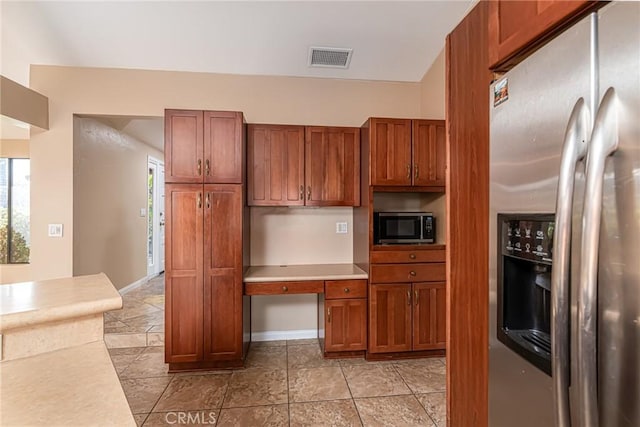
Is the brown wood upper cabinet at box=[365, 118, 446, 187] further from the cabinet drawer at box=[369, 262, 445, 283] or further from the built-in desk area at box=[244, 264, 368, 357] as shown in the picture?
the built-in desk area at box=[244, 264, 368, 357]

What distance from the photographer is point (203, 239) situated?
261 cm

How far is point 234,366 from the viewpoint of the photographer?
2.70 m

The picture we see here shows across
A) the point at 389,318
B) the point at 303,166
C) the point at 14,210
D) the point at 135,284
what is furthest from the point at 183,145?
the point at 14,210

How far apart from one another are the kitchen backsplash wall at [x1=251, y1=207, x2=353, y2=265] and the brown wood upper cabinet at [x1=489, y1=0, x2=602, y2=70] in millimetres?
2448

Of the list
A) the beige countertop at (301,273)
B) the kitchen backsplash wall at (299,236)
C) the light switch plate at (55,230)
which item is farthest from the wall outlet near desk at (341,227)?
the light switch plate at (55,230)

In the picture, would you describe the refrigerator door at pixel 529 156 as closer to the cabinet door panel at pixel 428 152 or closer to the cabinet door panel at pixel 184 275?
the cabinet door panel at pixel 428 152

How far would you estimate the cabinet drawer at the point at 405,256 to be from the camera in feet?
9.16

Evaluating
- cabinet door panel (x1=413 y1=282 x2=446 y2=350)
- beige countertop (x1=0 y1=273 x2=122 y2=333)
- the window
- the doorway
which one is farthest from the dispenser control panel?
the window

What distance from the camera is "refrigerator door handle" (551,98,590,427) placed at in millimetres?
627

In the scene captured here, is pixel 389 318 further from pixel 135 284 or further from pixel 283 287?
pixel 135 284

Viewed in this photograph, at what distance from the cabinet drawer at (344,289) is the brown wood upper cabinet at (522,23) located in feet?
6.99

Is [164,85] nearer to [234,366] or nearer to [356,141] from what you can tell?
[356,141]

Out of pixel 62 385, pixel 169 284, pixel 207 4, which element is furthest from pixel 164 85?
pixel 62 385

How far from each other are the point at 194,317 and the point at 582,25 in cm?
286
